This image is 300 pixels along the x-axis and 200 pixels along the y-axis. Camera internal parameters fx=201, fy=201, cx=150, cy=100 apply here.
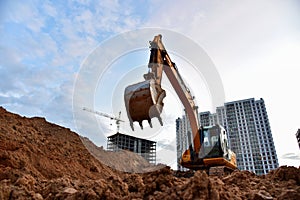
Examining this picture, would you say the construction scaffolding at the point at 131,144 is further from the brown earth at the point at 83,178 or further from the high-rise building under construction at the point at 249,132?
the brown earth at the point at 83,178

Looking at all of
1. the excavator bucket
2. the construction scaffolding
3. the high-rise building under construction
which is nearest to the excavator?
the excavator bucket

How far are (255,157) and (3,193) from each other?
5842cm

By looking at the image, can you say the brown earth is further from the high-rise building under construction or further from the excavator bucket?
the high-rise building under construction

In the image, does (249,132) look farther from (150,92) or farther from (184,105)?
(150,92)

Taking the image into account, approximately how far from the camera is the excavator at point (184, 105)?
498 centimetres

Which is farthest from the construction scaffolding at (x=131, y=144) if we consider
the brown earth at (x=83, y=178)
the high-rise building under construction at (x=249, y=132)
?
the brown earth at (x=83, y=178)

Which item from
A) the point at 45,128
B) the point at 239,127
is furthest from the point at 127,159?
the point at 239,127

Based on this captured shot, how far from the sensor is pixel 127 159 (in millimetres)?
23500

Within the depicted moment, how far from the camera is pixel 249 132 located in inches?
2130

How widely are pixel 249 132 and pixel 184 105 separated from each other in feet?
172

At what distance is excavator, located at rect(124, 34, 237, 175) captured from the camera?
4.98 m

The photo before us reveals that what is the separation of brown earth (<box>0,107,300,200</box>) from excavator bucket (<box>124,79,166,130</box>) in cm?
129

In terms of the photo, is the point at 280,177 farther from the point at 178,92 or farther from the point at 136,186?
the point at 178,92

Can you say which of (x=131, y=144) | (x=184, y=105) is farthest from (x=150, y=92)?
(x=131, y=144)
